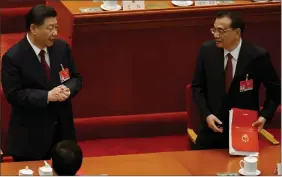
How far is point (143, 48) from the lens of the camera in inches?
199

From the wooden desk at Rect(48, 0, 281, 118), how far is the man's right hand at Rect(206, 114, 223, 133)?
113cm

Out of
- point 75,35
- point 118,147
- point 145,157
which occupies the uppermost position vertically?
point 75,35

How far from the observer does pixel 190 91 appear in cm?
433

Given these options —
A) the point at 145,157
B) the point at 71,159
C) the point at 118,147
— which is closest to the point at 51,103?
the point at 145,157

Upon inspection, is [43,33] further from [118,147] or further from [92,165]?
[118,147]

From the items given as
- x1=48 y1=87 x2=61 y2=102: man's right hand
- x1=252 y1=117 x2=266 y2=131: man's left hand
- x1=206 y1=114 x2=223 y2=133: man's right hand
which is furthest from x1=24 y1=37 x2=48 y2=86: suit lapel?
x1=252 y1=117 x2=266 y2=131: man's left hand

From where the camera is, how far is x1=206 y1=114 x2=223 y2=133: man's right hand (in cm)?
400

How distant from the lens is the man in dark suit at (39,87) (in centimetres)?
384

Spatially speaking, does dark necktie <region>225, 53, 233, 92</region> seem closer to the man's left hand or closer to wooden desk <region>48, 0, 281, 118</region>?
the man's left hand

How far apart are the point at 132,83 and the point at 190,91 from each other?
83cm

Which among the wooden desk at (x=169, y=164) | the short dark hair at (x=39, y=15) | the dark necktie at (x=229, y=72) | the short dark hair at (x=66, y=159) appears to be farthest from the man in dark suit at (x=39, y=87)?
the dark necktie at (x=229, y=72)

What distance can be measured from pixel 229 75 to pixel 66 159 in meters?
1.16

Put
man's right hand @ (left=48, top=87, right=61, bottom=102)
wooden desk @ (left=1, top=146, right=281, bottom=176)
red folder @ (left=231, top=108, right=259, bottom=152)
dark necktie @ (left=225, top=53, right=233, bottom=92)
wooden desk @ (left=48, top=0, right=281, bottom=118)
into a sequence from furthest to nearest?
wooden desk @ (left=48, top=0, right=281, bottom=118) < dark necktie @ (left=225, top=53, right=233, bottom=92) < red folder @ (left=231, top=108, right=259, bottom=152) < man's right hand @ (left=48, top=87, right=61, bottom=102) < wooden desk @ (left=1, top=146, right=281, bottom=176)

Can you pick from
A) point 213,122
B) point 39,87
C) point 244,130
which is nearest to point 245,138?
point 244,130
